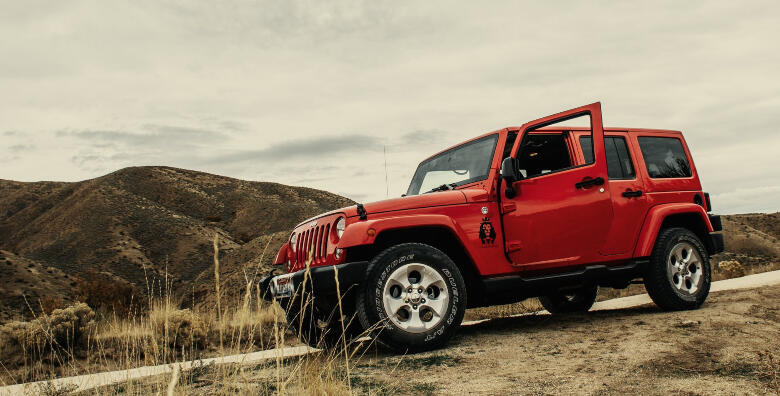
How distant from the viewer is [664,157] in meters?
7.05

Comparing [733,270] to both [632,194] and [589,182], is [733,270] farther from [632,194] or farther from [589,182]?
[589,182]

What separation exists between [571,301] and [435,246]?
3713 mm

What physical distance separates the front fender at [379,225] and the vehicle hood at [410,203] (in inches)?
7.2

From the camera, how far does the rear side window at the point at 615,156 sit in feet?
21.1

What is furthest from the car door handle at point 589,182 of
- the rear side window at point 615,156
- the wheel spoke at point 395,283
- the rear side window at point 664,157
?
the wheel spoke at point 395,283

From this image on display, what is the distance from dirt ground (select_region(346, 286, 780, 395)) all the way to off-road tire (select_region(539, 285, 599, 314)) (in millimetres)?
1955

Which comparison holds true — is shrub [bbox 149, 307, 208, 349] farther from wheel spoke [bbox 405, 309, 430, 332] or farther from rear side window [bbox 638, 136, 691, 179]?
rear side window [bbox 638, 136, 691, 179]

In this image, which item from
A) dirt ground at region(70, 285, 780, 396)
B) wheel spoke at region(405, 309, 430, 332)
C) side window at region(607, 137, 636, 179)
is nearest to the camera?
dirt ground at region(70, 285, 780, 396)

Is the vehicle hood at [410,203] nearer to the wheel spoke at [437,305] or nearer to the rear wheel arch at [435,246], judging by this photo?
the rear wheel arch at [435,246]

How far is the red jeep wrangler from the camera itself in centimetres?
496

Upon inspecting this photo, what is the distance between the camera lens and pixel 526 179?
570cm

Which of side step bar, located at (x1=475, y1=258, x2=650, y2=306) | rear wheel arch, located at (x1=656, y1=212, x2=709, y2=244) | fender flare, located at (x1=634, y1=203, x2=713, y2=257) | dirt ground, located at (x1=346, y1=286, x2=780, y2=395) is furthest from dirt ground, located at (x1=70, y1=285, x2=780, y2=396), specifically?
rear wheel arch, located at (x1=656, y1=212, x2=709, y2=244)

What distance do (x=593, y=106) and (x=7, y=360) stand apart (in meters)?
8.11

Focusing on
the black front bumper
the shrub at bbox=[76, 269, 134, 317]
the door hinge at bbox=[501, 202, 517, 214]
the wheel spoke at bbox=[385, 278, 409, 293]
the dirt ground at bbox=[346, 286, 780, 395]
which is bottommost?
the shrub at bbox=[76, 269, 134, 317]
